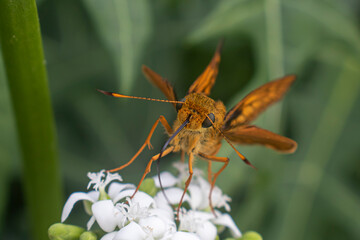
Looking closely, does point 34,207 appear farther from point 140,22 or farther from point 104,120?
point 104,120

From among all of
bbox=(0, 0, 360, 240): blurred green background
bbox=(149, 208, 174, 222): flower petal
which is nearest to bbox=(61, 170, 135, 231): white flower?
Answer: bbox=(149, 208, 174, 222): flower petal

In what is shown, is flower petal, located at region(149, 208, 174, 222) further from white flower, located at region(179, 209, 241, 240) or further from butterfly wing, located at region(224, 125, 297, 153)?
butterfly wing, located at region(224, 125, 297, 153)

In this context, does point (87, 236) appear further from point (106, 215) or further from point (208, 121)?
point (208, 121)

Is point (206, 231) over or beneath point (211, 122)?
beneath

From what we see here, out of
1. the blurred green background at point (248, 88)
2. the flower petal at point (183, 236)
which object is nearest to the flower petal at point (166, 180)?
the flower petal at point (183, 236)

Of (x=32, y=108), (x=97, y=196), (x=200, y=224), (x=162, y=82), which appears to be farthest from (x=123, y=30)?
(x=200, y=224)

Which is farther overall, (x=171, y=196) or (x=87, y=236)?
(x=171, y=196)

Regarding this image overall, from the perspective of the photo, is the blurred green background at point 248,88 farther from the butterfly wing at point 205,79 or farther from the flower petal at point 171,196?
the flower petal at point 171,196
